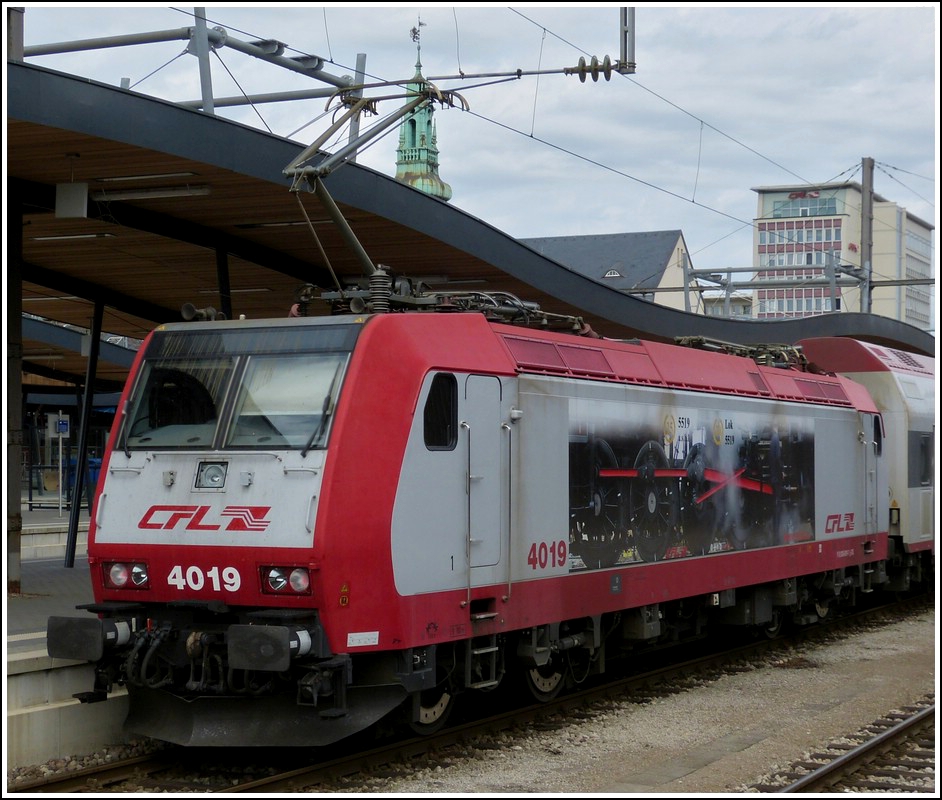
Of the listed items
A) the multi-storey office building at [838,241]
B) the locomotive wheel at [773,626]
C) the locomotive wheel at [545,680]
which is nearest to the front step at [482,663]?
the locomotive wheel at [545,680]

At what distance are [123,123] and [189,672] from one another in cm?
499

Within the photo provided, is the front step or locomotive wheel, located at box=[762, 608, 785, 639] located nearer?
the front step

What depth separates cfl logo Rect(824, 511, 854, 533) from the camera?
17.0m

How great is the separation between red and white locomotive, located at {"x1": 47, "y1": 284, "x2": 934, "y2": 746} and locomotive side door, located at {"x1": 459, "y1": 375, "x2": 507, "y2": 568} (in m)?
0.02

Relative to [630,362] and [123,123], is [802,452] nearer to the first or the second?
[630,362]

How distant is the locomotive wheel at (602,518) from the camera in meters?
11.5

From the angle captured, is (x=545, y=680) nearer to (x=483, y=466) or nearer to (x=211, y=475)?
(x=483, y=466)

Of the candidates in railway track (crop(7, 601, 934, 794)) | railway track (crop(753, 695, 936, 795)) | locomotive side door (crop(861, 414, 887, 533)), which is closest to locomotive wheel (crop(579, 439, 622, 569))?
railway track (crop(7, 601, 934, 794))

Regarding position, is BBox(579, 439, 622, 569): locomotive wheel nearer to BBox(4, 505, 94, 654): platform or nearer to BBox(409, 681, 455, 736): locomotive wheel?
BBox(409, 681, 455, 736): locomotive wheel

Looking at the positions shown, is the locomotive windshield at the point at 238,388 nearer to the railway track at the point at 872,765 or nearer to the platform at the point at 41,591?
the platform at the point at 41,591

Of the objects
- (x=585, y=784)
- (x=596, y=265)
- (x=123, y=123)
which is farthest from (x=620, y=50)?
(x=596, y=265)

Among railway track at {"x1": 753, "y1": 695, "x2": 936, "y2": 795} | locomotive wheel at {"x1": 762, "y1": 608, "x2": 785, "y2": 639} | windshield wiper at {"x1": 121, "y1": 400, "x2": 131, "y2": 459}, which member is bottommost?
railway track at {"x1": 753, "y1": 695, "x2": 936, "y2": 795}

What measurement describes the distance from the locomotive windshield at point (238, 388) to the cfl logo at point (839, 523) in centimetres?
947

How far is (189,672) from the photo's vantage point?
30.4ft
